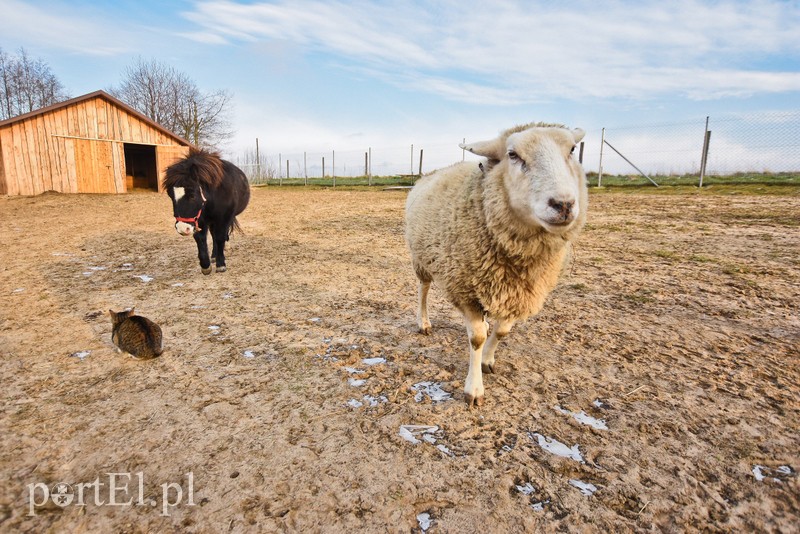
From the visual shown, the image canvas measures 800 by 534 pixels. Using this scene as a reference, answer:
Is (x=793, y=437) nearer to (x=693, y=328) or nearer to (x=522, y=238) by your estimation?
(x=693, y=328)

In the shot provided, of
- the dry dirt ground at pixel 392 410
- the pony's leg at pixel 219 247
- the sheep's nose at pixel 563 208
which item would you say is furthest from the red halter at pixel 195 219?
the sheep's nose at pixel 563 208

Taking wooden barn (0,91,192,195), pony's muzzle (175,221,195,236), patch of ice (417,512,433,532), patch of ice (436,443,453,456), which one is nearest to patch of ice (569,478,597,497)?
patch of ice (436,443,453,456)

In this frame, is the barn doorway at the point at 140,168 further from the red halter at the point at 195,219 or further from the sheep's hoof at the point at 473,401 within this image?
the sheep's hoof at the point at 473,401

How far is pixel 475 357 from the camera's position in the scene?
276 centimetres

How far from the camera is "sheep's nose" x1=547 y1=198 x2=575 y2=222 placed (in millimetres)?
2139

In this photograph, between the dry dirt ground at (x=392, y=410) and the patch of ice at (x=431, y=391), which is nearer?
the dry dirt ground at (x=392, y=410)

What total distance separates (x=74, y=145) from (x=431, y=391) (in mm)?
21874

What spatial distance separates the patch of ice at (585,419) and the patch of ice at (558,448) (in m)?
0.26

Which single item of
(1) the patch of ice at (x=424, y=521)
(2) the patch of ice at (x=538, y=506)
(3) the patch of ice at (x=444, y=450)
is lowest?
(1) the patch of ice at (x=424, y=521)

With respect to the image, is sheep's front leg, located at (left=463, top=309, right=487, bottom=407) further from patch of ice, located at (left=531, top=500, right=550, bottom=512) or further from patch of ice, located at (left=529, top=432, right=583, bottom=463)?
patch of ice, located at (left=531, top=500, right=550, bottom=512)

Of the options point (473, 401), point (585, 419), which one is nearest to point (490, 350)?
Answer: point (473, 401)

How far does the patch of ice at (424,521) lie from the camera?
1707 millimetres

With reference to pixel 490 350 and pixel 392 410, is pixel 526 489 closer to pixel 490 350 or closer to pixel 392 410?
pixel 392 410

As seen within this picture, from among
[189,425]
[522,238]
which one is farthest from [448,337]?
[189,425]
